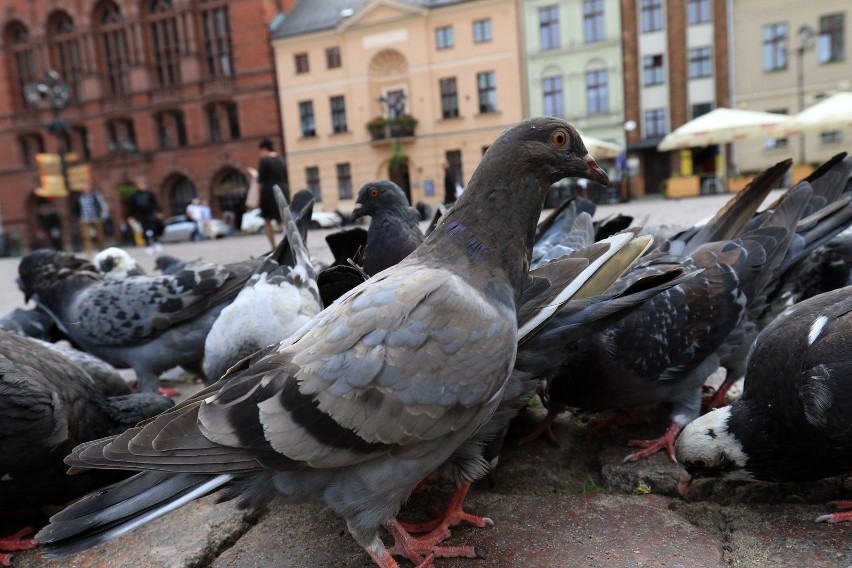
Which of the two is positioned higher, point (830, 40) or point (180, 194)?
point (830, 40)

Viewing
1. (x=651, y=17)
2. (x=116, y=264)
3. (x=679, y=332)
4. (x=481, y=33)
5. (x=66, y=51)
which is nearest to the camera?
(x=679, y=332)

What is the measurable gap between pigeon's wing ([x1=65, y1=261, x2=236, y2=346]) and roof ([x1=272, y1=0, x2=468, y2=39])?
29196 millimetres

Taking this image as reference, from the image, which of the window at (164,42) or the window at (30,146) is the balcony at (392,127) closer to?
the window at (164,42)

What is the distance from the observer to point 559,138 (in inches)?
67.1

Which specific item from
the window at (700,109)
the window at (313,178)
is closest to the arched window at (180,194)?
the window at (313,178)

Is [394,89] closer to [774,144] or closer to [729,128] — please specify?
[729,128]

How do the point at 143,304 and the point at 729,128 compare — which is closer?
the point at 143,304

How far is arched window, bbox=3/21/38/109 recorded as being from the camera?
114 ft

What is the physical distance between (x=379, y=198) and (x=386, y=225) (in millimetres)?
242

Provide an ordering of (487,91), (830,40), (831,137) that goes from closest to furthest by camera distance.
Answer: (830,40) < (831,137) < (487,91)

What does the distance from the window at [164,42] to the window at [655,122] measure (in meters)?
24.1

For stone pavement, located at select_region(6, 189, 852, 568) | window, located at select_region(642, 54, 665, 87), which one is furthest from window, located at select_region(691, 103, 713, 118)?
stone pavement, located at select_region(6, 189, 852, 568)

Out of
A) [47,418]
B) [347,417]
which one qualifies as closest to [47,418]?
[47,418]

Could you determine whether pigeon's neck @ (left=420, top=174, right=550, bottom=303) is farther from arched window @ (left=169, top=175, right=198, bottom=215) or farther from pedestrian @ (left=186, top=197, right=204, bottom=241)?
arched window @ (left=169, top=175, right=198, bottom=215)
